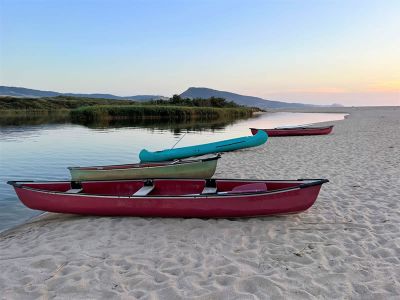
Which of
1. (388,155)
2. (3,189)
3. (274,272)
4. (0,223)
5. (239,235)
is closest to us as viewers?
(274,272)

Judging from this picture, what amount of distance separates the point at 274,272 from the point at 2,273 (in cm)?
365

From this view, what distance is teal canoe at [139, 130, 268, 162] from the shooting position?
1405 cm

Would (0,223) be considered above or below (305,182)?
below

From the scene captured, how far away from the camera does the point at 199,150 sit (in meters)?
15.3

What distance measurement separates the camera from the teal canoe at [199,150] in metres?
14.0

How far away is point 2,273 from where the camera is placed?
15.7ft

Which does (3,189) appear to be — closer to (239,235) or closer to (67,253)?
(67,253)

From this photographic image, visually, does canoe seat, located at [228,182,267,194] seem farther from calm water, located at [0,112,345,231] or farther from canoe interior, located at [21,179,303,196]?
calm water, located at [0,112,345,231]

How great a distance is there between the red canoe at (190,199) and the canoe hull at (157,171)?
1703 millimetres

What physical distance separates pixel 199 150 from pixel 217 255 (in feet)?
33.7

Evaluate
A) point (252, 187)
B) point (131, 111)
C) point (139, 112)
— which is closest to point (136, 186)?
point (252, 187)

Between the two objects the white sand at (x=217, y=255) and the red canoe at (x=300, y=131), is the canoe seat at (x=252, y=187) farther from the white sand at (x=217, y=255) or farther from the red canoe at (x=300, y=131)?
the red canoe at (x=300, y=131)

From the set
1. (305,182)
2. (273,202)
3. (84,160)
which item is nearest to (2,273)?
(273,202)

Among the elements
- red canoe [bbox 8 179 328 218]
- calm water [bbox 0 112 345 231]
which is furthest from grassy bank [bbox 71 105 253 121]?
red canoe [bbox 8 179 328 218]
